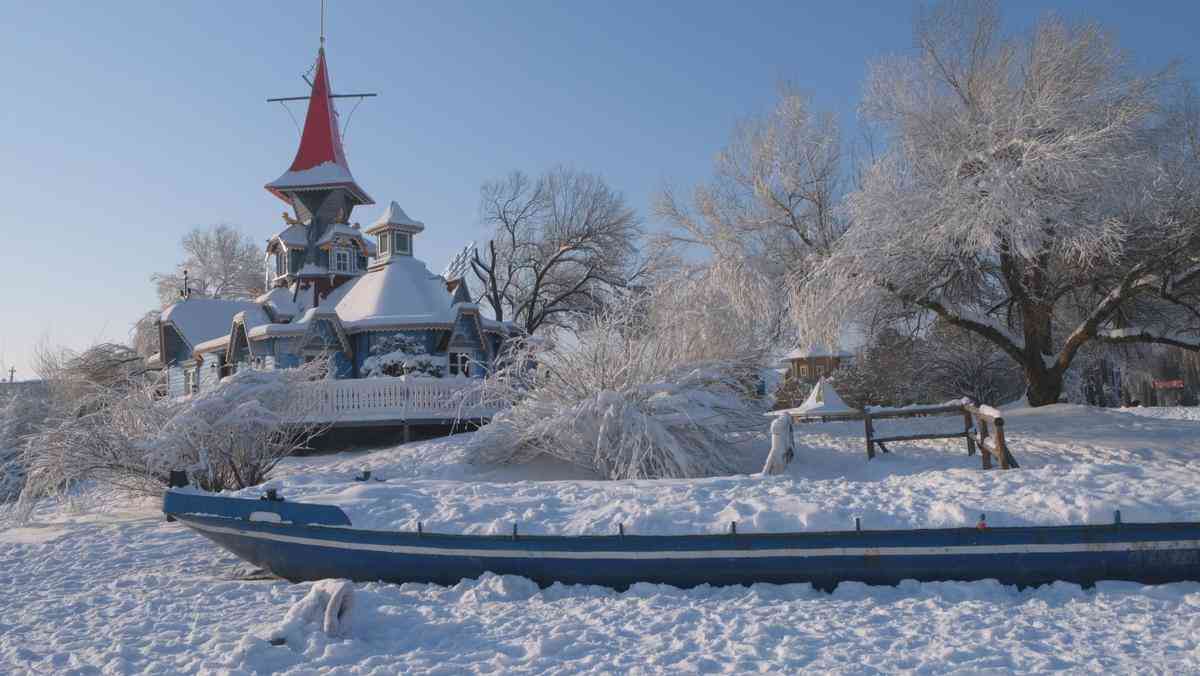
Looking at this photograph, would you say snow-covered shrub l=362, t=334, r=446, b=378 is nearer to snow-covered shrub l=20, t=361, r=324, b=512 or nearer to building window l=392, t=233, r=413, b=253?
building window l=392, t=233, r=413, b=253

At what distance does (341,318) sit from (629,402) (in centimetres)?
1435

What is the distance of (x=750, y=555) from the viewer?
7312mm

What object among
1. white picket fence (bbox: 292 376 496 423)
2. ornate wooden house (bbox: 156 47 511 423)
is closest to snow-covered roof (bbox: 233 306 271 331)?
ornate wooden house (bbox: 156 47 511 423)

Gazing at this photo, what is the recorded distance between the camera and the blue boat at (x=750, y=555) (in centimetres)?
704

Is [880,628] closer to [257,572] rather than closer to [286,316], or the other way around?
[257,572]

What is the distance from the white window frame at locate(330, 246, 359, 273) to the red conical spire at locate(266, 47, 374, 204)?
115 inches

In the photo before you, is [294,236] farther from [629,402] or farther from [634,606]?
[634,606]

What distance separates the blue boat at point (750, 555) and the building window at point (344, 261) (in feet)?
70.8

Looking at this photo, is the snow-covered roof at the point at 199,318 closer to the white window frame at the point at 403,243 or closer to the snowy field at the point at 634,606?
the white window frame at the point at 403,243

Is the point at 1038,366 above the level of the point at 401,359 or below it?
below

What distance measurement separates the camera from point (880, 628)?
6152 mm

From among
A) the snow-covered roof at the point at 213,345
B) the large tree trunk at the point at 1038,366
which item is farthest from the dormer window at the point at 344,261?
the large tree trunk at the point at 1038,366

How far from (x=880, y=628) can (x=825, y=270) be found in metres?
11.0

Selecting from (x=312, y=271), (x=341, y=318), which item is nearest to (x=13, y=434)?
(x=341, y=318)
